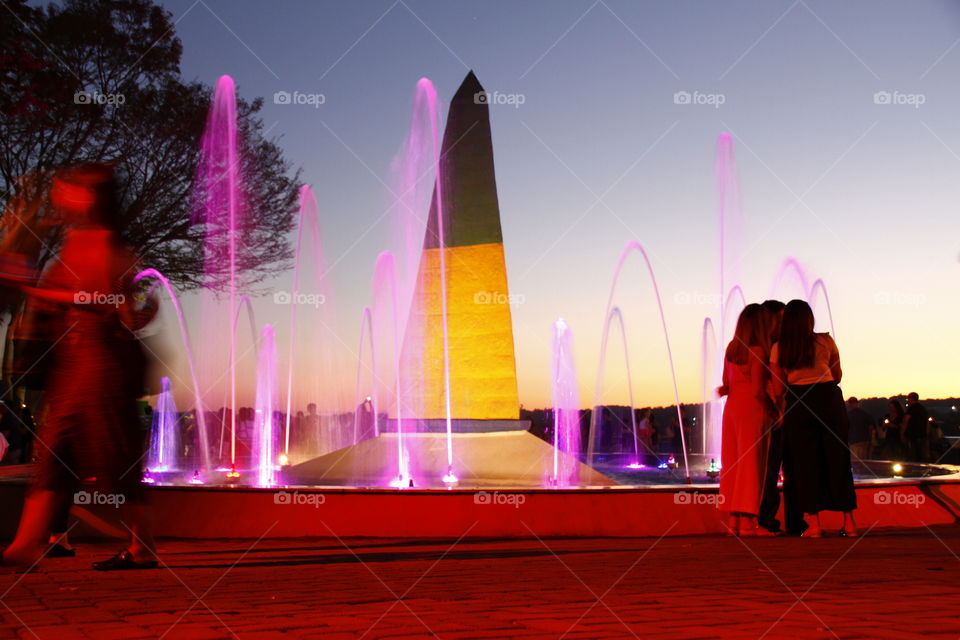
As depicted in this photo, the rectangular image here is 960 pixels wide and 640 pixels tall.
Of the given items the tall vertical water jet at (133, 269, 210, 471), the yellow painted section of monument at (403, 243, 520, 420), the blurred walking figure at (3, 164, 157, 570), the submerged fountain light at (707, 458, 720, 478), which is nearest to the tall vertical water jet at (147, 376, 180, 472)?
the tall vertical water jet at (133, 269, 210, 471)

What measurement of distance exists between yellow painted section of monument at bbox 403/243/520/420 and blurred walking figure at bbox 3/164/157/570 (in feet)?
30.7

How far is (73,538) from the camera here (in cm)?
827

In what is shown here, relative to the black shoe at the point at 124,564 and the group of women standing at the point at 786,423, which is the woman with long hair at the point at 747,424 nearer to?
the group of women standing at the point at 786,423

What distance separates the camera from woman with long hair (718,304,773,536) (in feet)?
24.7

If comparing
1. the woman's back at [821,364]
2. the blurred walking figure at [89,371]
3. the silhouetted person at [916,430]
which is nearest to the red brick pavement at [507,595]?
the blurred walking figure at [89,371]

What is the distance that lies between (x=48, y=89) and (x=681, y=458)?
1411 centimetres

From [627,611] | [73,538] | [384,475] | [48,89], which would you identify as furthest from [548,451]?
[48,89]

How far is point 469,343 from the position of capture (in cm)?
1434

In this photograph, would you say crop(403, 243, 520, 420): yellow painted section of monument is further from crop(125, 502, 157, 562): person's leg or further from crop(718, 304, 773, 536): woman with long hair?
crop(125, 502, 157, 562): person's leg

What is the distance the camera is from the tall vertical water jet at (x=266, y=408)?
2031 cm

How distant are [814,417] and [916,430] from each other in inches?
348

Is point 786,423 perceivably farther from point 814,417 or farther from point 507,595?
point 507,595

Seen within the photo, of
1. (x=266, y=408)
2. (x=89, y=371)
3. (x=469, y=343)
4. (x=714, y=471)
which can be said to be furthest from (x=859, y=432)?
(x=89, y=371)

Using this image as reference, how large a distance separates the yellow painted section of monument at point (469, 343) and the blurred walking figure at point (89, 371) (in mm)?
9347
